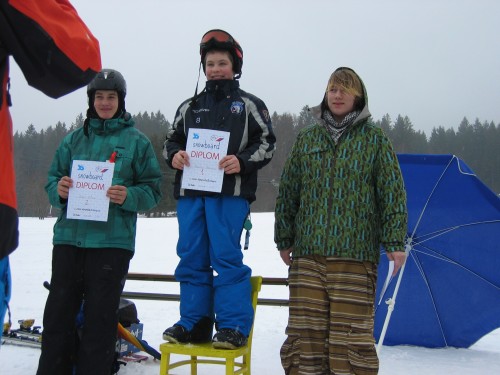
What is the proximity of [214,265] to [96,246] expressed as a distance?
77 centimetres

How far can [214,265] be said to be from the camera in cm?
331

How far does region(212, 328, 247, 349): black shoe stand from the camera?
3082 mm

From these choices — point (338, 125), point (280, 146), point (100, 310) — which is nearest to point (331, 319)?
point (338, 125)

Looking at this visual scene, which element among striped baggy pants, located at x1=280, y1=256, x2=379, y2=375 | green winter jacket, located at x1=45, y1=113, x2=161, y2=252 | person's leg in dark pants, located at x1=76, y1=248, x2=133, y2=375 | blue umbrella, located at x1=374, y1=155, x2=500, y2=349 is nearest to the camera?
striped baggy pants, located at x1=280, y1=256, x2=379, y2=375

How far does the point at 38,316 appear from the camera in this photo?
290 inches

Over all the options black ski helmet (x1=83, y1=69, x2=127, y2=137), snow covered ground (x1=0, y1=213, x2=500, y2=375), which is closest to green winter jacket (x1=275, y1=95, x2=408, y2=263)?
black ski helmet (x1=83, y1=69, x2=127, y2=137)

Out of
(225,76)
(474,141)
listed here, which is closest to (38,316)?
(225,76)

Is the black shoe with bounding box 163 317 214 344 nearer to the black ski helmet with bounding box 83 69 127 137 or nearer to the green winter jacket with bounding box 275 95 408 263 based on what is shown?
the green winter jacket with bounding box 275 95 408 263

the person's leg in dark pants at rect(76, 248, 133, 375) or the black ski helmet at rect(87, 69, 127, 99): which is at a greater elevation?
the black ski helmet at rect(87, 69, 127, 99)

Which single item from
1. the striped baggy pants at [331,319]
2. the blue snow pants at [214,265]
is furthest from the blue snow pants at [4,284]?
the striped baggy pants at [331,319]

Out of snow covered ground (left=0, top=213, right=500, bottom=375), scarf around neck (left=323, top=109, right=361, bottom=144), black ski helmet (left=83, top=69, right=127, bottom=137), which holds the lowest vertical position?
snow covered ground (left=0, top=213, right=500, bottom=375)

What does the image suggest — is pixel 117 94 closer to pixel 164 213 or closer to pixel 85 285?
pixel 85 285

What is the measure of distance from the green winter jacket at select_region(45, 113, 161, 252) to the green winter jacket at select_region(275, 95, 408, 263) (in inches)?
42.4

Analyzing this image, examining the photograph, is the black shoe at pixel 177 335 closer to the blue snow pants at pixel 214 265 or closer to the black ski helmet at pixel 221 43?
the blue snow pants at pixel 214 265
